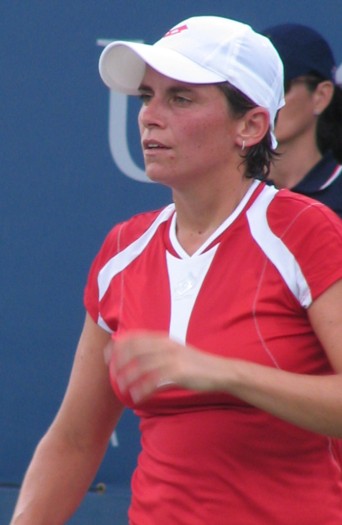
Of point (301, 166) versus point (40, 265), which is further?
point (40, 265)

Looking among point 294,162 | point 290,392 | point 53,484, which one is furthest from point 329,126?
point 290,392

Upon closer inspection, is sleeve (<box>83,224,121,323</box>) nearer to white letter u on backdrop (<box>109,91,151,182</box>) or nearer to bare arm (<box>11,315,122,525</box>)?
bare arm (<box>11,315,122,525</box>)

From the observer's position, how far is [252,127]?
225 cm

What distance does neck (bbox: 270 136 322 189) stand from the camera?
3.20m

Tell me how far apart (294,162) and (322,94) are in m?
0.19

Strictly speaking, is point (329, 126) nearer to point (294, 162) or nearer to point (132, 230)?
point (294, 162)

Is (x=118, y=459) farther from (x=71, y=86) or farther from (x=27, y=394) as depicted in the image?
(x=71, y=86)

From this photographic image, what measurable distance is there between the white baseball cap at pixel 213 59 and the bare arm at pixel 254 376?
0.39m

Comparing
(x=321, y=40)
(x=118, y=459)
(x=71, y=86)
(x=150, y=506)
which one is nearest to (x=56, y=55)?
(x=71, y=86)

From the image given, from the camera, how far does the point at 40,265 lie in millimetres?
3846

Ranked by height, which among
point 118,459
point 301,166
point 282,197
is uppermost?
point 282,197

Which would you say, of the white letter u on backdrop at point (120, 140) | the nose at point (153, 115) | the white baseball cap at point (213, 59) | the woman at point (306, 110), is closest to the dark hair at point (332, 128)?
the woman at point (306, 110)

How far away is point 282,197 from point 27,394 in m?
1.84

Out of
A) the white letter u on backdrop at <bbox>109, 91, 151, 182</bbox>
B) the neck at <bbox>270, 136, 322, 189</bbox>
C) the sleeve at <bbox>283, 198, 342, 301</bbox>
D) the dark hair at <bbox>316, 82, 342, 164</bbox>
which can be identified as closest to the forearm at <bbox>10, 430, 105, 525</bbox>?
the sleeve at <bbox>283, 198, 342, 301</bbox>
